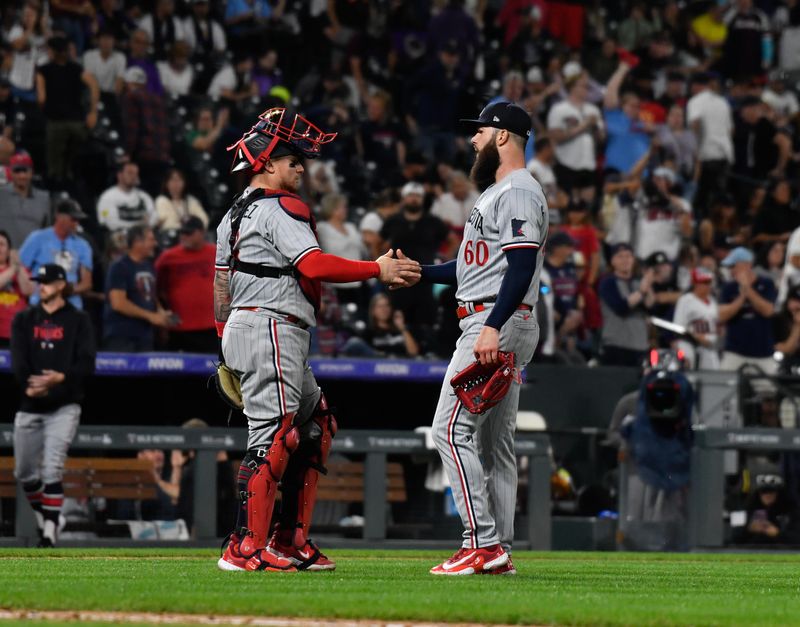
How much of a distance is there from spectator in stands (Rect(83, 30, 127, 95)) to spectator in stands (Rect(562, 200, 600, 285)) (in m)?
5.15

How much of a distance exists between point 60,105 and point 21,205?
2180 millimetres

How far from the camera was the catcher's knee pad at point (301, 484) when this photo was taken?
7953mm

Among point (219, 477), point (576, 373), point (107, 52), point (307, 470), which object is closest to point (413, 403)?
point (576, 373)

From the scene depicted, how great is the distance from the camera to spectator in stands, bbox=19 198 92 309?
14.2 metres

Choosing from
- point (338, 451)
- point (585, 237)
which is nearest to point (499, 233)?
point (338, 451)

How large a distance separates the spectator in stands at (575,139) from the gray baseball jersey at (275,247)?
38.5 ft

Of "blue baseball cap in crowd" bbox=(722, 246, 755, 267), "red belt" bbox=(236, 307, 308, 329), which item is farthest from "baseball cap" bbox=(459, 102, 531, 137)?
"blue baseball cap in crowd" bbox=(722, 246, 755, 267)

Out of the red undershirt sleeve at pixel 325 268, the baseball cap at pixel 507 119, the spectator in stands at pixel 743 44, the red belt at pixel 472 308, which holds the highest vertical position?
the spectator in stands at pixel 743 44

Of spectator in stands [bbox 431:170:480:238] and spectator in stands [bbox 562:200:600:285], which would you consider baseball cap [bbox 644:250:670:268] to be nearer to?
spectator in stands [bbox 562:200:600:285]

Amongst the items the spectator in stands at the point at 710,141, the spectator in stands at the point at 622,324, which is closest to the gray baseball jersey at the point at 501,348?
the spectator in stands at the point at 622,324

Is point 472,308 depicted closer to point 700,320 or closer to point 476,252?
point 476,252

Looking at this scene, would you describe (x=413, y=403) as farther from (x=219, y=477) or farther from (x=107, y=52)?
Answer: (x=107, y=52)

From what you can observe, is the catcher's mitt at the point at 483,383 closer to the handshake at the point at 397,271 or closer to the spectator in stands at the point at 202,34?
the handshake at the point at 397,271

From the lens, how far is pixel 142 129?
17.3 metres
